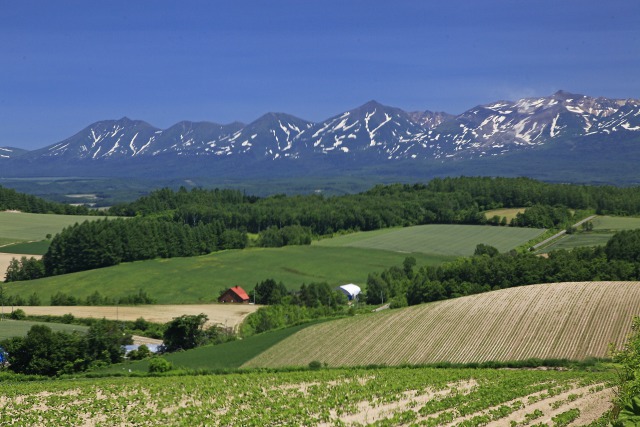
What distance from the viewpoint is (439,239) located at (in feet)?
354

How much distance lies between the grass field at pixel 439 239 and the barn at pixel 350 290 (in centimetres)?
1897

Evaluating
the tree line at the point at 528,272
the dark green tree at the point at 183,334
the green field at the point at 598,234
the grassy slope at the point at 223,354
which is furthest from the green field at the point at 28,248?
the green field at the point at 598,234

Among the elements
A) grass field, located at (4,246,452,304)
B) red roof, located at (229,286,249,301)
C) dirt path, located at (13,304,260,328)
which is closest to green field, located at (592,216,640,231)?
grass field, located at (4,246,452,304)

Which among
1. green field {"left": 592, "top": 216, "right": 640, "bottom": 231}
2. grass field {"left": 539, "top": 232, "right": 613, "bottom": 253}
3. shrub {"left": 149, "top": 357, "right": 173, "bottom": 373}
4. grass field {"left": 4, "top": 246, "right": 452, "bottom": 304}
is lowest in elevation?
grass field {"left": 4, "top": 246, "right": 452, "bottom": 304}

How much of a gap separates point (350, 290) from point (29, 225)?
226 ft

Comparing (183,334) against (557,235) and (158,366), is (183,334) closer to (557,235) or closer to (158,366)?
(158,366)

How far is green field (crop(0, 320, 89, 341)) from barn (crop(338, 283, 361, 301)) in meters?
24.3

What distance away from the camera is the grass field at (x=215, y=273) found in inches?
3278

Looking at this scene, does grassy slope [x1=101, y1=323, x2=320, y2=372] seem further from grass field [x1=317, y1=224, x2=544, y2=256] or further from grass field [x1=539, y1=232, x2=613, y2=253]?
grass field [x1=317, y1=224, x2=544, y2=256]

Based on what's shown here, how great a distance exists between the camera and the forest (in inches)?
3996

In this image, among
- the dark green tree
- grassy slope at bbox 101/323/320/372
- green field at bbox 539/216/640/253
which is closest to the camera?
grassy slope at bbox 101/323/320/372

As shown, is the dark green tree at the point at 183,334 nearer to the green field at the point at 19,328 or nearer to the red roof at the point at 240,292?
the green field at the point at 19,328

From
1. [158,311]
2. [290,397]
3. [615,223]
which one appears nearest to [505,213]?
[615,223]

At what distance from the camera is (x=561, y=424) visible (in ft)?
81.2
